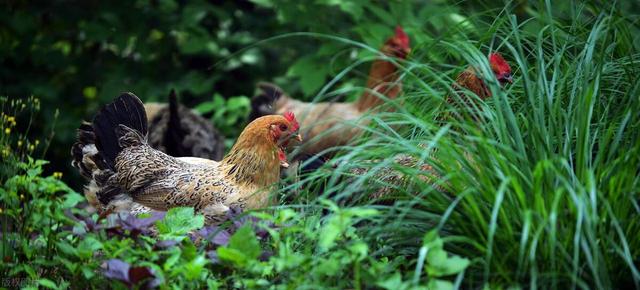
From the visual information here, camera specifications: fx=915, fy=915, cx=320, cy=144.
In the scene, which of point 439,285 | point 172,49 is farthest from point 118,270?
point 172,49

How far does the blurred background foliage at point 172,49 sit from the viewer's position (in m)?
7.31

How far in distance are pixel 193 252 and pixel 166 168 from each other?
1.44 meters

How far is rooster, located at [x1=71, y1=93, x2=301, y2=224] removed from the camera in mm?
4285

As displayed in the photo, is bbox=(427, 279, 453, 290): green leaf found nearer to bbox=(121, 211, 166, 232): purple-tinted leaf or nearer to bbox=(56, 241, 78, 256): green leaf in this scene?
bbox=(121, 211, 166, 232): purple-tinted leaf

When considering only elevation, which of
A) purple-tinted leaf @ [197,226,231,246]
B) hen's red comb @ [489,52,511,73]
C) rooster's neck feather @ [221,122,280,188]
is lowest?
purple-tinted leaf @ [197,226,231,246]

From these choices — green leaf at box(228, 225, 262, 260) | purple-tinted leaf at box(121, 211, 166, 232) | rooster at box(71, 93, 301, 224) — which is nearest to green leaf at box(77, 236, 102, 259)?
purple-tinted leaf at box(121, 211, 166, 232)

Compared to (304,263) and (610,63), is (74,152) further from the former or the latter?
(610,63)

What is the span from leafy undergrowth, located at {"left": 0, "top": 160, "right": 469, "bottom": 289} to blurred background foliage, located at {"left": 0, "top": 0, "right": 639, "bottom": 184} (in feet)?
11.5

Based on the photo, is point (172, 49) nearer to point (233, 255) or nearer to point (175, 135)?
point (175, 135)

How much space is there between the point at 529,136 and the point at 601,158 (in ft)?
0.84

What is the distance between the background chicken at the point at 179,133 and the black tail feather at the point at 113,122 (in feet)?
3.80

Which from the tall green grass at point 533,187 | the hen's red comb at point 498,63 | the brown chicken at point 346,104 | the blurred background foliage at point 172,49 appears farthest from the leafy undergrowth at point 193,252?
the blurred background foliage at point 172,49

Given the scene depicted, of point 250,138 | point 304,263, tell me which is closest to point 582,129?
point 304,263

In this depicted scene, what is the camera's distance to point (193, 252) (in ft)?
10.7
